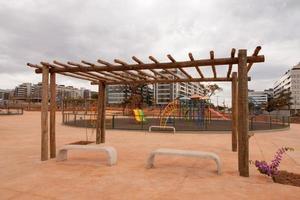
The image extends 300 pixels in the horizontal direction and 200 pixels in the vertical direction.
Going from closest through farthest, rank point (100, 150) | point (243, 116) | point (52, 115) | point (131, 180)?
point (131, 180)
point (243, 116)
point (100, 150)
point (52, 115)

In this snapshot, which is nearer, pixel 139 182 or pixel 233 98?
pixel 139 182

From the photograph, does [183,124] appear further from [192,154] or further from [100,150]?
[192,154]

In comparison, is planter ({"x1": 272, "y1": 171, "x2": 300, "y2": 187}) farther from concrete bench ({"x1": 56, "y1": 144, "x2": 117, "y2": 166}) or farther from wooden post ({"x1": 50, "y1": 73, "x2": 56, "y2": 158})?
wooden post ({"x1": 50, "y1": 73, "x2": 56, "y2": 158})

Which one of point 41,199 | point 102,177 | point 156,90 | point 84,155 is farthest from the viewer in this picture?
point 156,90

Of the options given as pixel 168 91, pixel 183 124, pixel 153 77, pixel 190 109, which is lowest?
pixel 183 124

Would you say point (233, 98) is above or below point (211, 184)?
above

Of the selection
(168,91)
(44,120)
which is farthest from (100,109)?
(168,91)

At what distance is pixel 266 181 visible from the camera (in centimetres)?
538

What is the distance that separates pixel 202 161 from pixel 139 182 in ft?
8.72

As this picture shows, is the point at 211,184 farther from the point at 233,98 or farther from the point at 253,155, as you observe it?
the point at 233,98

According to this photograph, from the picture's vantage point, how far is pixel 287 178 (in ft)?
18.2

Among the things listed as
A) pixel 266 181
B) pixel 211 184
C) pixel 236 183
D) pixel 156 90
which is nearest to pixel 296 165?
pixel 266 181

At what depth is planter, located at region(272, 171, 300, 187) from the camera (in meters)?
5.27

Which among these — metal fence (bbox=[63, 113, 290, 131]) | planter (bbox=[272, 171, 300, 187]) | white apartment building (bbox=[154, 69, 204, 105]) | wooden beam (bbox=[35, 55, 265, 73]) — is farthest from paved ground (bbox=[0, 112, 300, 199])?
white apartment building (bbox=[154, 69, 204, 105])
